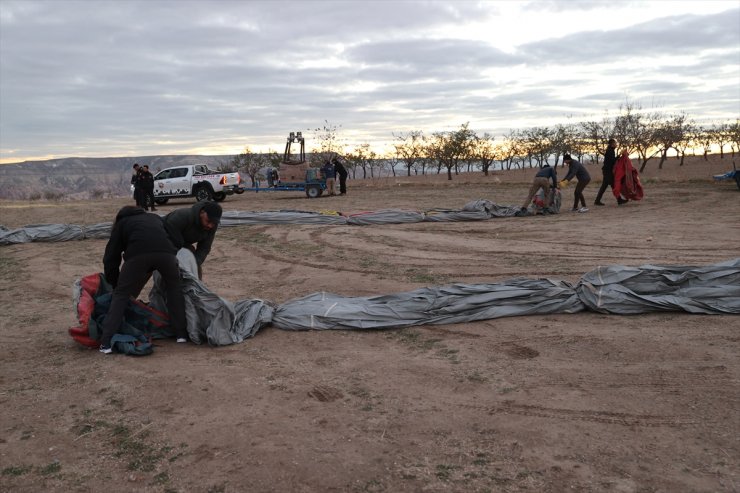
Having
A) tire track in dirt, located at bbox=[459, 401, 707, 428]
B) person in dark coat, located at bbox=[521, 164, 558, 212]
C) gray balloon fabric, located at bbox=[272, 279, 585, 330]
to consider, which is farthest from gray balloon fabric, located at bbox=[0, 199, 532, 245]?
tire track in dirt, located at bbox=[459, 401, 707, 428]

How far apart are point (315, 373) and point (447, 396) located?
111 centimetres

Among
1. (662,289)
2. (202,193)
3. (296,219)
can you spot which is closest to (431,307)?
(662,289)

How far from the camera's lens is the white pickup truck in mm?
22672

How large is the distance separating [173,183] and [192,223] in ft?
59.5

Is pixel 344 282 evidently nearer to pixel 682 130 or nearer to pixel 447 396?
pixel 447 396

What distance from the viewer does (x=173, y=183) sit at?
894 inches

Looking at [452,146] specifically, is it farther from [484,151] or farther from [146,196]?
[146,196]

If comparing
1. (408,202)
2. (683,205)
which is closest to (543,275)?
(683,205)

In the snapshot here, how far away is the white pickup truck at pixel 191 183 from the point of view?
74.4 ft

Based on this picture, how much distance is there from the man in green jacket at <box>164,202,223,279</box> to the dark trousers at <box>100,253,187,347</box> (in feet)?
1.38

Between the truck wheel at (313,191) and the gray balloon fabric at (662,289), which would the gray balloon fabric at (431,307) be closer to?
the gray balloon fabric at (662,289)

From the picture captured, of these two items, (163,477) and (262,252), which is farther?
(262,252)

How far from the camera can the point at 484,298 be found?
593 cm

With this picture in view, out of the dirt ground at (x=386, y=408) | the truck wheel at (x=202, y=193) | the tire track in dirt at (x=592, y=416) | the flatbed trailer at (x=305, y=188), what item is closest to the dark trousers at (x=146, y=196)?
the truck wheel at (x=202, y=193)
